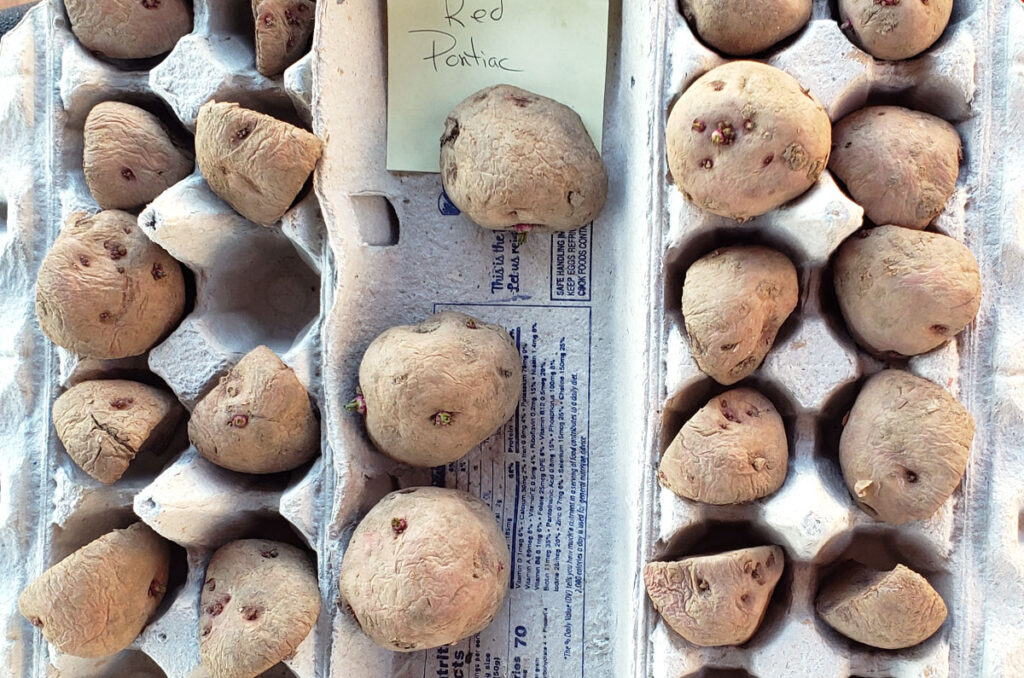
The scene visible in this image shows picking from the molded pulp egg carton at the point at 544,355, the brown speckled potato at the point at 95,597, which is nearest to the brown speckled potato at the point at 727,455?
the molded pulp egg carton at the point at 544,355

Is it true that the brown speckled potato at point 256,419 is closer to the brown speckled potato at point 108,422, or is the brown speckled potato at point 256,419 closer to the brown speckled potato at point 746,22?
the brown speckled potato at point 108,422

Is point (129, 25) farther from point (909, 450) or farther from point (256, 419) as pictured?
point (909, 450)

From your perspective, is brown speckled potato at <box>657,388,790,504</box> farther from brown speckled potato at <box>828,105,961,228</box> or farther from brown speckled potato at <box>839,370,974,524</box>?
brown speckled potato at <box>828,105,961,228</box>

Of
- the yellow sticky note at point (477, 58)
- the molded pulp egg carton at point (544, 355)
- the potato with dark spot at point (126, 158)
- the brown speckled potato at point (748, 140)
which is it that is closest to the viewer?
the brown speckled potato at point (748, 140)

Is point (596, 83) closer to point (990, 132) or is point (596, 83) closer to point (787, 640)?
point (990, 132)

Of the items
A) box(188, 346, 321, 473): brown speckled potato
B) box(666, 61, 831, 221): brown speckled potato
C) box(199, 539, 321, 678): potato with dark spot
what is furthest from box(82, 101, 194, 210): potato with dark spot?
box(666, 61, 831, 221): brown speckled potato

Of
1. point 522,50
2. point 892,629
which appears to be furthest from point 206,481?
point 892,629
